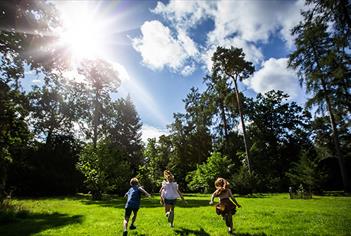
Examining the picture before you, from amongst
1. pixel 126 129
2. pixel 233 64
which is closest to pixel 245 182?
pixel 233 64

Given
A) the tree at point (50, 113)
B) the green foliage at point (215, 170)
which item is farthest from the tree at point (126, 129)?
the green foliage at point (215, 170)

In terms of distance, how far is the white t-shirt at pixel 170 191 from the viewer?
10788 millimetres

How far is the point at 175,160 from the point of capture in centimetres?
5578

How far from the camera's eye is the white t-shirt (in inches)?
425

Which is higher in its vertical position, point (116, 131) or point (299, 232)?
point (116, 131)

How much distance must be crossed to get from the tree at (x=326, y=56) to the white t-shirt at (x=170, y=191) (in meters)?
15.1

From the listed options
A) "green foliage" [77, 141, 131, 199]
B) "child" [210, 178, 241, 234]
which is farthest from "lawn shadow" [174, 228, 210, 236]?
"green foliage" [77, 141, 131, 199]

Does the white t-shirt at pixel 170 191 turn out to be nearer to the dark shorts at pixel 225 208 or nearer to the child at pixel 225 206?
the child at pixel 225 206

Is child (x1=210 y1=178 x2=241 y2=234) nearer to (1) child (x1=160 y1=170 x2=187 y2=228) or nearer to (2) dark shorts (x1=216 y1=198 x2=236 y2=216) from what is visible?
(2) dark shorts (x1=216 y1=198 x2=236 y2=216)

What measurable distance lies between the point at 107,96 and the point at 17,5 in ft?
87.8

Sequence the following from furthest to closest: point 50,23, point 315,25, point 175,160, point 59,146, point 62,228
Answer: point 175,160 → point 59,146 → point 315,25 → point 50,23 → point 62,228

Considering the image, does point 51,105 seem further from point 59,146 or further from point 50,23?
point 50,23

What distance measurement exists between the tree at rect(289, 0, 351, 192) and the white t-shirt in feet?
49.6

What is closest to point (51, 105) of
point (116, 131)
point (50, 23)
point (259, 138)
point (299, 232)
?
point (116, 131)
